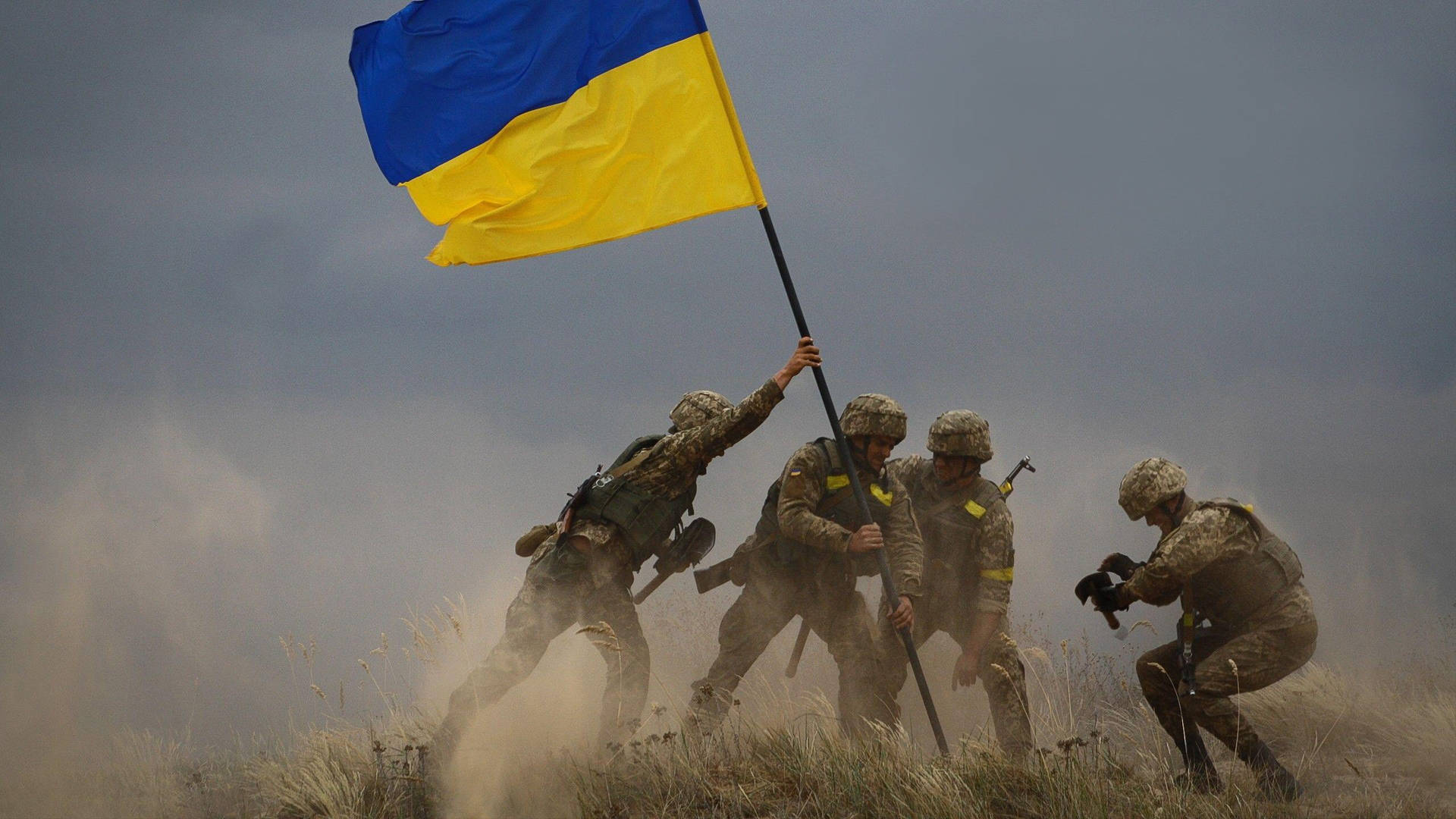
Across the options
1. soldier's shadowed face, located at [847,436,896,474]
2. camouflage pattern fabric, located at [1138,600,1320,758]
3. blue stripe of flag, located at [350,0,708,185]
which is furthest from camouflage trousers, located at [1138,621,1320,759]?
blue stripe of flag, located at [350,0,708,185]

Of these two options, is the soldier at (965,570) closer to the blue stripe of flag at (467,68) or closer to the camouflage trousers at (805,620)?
the camouflage trousers at (805,620)

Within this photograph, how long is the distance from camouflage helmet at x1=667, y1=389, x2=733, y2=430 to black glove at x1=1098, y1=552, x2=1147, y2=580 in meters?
2.74

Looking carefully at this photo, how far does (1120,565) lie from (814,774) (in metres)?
2.49

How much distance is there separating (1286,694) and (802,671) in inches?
186

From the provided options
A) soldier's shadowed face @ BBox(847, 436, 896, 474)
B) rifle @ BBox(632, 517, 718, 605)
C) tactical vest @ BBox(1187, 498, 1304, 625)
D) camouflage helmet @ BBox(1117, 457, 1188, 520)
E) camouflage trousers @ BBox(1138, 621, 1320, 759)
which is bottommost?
camouflage trousers @ BBox(1138, 621, 1320, 759)

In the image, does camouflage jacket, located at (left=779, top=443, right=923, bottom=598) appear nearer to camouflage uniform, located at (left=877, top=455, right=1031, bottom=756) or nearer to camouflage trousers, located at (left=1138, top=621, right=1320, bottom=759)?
camouflage uniform, located at (left=877, top=455, right=1031, bottom=756)

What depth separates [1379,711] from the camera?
33.7 ft

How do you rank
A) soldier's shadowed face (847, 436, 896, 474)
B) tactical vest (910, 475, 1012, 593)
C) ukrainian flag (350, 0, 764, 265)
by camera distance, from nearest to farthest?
ukrainian flag (350, 0, 764, 265) → soldier's shadowed face (847, 436, 896, 474) → tactical vest (910, 475, 1012, 593)

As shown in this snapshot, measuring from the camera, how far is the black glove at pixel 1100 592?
7.48m

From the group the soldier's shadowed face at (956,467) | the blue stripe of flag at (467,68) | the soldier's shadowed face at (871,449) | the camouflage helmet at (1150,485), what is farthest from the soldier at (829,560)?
the blue stripe of flag at (467,68)

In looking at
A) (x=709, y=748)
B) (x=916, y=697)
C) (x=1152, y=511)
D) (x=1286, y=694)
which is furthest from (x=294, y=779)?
(x=1286, y=694)

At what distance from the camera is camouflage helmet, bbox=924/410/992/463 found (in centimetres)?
831

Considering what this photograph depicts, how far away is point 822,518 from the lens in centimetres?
784

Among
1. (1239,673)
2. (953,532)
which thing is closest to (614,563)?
(953,532)
